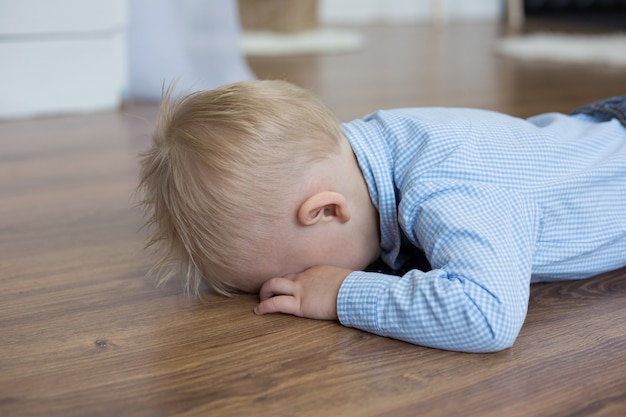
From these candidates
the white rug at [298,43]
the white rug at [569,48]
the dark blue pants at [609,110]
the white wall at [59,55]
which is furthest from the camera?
the white rug at [298,43]

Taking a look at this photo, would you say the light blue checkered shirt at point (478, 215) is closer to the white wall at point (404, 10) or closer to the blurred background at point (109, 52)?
the blurred background at point (109, 52)

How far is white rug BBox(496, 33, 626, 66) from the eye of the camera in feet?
10.2

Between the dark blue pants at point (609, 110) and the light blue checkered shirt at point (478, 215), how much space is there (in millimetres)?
27

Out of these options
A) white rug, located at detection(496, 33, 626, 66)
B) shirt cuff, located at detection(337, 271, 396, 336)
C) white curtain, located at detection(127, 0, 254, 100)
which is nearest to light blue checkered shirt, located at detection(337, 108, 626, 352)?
shirt cuff, located at detection(337, 271, 396, 336)

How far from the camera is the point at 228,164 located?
0.82 metres

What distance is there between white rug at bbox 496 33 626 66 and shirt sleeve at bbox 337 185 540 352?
2.42 metres

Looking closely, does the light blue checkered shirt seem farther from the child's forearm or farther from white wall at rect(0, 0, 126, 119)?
white wall at rect(0, 0, 126, 119)

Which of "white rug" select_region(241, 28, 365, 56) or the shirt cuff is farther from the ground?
"white rug" select_region(241, 28, 365, 56)

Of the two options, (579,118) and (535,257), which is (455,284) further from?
(579,118)

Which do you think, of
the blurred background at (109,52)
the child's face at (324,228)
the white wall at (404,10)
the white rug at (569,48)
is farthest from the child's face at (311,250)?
the white wall at (404,10)

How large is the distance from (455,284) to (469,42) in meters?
3.35

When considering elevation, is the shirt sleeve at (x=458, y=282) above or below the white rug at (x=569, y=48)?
below

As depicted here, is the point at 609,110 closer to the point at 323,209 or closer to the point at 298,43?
the point at 323,209

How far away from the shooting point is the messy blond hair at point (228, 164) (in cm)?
82
